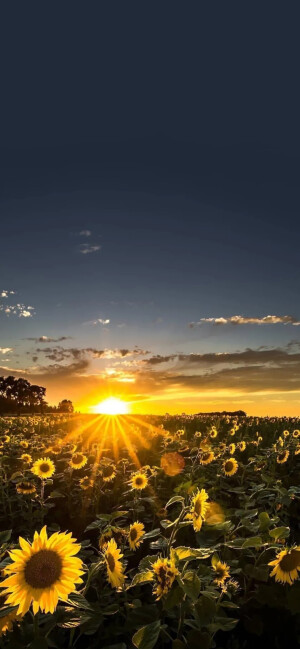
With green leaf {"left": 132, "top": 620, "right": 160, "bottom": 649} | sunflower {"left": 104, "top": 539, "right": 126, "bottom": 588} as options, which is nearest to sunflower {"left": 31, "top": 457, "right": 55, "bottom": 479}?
sunflower {"left": 104, "top": 539, "right": 126, "bottom": 588}

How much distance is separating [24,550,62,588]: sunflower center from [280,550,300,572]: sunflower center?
5.27 feet

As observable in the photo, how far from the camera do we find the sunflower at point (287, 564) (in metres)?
3.05

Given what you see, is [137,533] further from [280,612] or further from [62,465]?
[62,465]

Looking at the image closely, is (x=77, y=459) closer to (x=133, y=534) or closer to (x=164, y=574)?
(x=133, y=534)

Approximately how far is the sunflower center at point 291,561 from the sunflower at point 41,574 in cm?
151

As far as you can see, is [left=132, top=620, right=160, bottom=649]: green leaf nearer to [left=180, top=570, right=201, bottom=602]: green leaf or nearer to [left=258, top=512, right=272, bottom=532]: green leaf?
[left=180, top=570, right=201, bottom=602]: green leaf

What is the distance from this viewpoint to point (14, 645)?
94.3 inches

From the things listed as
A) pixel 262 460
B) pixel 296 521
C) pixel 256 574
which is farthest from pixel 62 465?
pixel 256 574

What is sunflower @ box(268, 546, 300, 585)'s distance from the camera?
3.05 metres

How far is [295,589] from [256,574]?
0.37 metres

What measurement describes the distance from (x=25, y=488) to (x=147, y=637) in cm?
500

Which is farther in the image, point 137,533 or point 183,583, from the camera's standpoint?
point 137,533

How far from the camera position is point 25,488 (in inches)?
263

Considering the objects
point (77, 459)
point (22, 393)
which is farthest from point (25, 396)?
point (77, 459)
